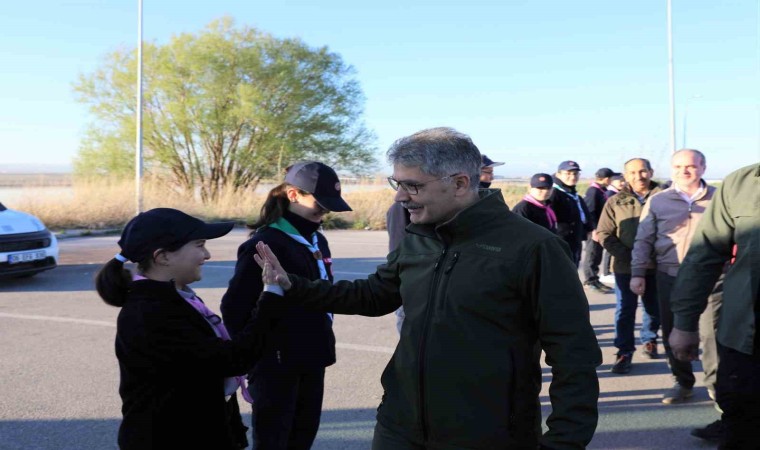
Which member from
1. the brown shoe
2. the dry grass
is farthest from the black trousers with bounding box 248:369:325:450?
the dry grass

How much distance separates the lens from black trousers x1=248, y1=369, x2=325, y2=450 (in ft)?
10.9

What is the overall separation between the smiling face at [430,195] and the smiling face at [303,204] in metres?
1.18

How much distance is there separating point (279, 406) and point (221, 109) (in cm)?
3016

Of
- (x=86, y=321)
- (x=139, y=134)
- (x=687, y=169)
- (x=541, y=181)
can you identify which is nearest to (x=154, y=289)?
(x=687, y=169)

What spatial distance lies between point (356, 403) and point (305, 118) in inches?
1120

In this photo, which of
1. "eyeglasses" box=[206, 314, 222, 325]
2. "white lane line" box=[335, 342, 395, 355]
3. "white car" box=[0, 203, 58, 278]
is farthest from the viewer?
"white car" box=[0, 203, 58, 278]

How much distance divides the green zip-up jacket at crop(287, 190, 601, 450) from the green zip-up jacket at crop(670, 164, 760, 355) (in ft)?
4.06

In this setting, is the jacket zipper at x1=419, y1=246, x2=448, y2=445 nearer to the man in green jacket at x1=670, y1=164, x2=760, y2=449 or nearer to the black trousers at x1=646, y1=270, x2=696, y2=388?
the man in green jacket at x1=670, y1=164, x2=760, y2=449

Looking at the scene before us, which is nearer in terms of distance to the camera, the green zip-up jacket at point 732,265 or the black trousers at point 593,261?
the green zip-up jacket at point 732,265

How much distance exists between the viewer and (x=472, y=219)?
2359 mm

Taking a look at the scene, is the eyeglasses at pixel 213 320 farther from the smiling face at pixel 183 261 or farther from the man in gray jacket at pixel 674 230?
the man in gray jacket at pixel 674 230

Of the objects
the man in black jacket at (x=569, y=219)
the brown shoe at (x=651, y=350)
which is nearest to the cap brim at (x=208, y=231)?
the brown shoe at (x=651, y=350)

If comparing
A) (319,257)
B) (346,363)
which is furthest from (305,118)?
(319,257)

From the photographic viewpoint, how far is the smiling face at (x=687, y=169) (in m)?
5.36
